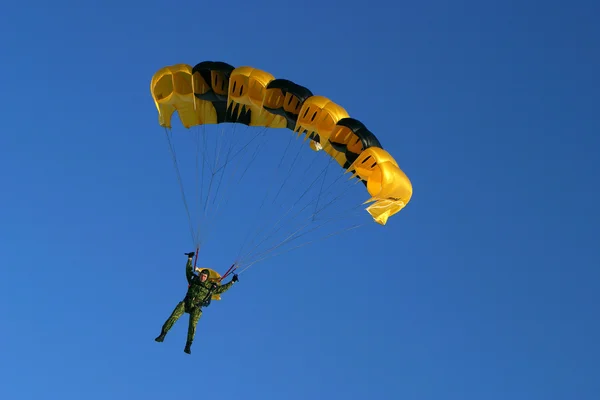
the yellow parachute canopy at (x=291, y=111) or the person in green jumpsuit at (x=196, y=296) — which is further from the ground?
the yellow parachute canopy at (x=291, y=111)

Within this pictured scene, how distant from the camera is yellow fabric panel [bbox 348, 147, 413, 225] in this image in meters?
22.2

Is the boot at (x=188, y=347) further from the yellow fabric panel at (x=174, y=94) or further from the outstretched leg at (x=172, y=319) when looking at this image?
the yellow fabric panel at (x=174, y=94)

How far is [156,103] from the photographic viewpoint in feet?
81.0

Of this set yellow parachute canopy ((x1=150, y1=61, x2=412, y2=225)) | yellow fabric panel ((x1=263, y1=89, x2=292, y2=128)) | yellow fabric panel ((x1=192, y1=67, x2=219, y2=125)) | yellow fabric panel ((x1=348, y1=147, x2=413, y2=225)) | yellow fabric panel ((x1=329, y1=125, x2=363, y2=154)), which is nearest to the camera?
yellow fabric panel ((x1=348, y1=147, x2=413, y2=225))

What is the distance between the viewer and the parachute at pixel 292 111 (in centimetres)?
2247

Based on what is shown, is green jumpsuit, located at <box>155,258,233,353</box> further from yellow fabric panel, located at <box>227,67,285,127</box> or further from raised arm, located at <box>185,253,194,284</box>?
yellow fabric panel, located at <box>227,67,285,127</box>

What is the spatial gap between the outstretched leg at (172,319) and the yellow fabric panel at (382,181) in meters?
5.08

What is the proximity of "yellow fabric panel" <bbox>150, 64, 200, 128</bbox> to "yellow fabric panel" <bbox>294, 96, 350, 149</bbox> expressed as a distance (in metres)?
3.20

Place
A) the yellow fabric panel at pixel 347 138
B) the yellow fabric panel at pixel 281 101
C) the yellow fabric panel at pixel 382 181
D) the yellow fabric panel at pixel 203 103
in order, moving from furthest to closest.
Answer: the yellow fabric panel at pixel 203 103
the yellow fabric panel at pixel 281 101
the yellow fabric panel at pixel 347 138
the yellow fabric panel at pixel 382 181

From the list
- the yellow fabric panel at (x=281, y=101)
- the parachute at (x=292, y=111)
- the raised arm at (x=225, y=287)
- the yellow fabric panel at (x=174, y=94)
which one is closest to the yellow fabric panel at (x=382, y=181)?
the parachute at (x=292, y=111)

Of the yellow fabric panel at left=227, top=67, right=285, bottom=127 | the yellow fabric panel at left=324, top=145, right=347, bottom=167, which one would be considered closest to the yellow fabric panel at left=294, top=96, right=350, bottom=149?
the yellow fabric panel at left=324, top=145, right=347, bottom=167

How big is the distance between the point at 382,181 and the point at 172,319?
235 inches

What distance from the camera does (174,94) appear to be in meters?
24.3

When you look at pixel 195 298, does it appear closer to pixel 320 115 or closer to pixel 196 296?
pixel 196 296
